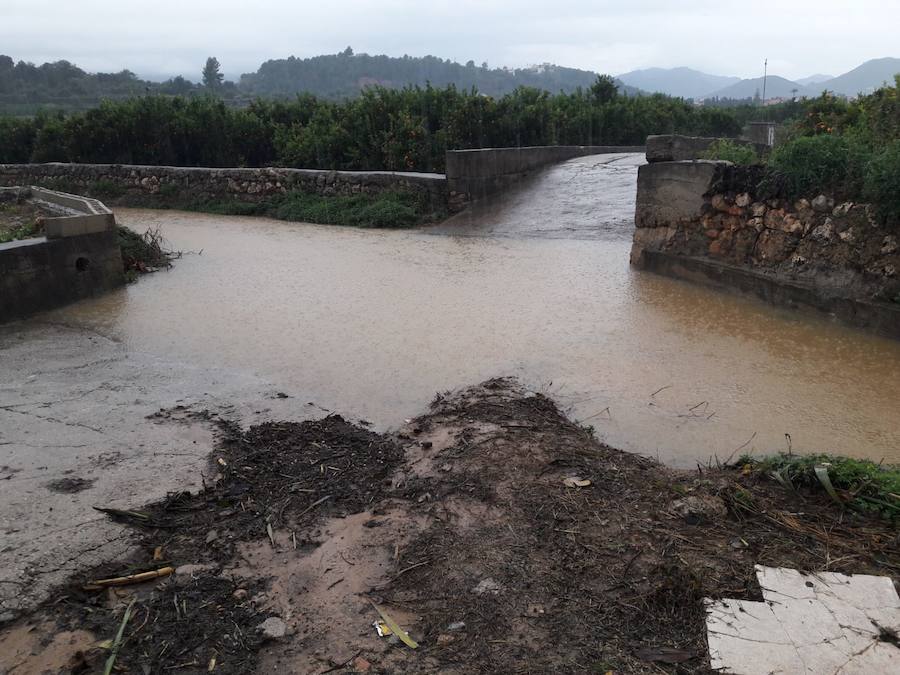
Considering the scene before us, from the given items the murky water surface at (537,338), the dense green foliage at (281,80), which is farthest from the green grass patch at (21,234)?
the dense green foliage at (281,80)

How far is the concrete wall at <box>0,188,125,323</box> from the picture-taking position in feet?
21.9

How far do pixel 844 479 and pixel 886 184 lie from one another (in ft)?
11.1

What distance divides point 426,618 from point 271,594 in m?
0.61

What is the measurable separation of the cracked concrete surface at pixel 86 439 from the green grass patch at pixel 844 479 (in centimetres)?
267

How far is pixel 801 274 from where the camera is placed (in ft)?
20.7

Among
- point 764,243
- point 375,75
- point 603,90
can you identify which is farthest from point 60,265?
point 375,75

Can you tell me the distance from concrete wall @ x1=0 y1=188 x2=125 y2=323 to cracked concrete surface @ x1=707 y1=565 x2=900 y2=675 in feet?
22.0

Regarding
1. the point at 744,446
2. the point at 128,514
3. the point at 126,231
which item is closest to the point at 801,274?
the point at 744,446

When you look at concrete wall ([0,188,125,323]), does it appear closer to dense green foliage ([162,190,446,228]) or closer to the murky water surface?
the murky water surface

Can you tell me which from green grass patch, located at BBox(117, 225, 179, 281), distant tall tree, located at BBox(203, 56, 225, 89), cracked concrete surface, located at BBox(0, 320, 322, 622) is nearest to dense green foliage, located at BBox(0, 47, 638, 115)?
distant tall tree, located at BBox(203, 56, 225, 89)

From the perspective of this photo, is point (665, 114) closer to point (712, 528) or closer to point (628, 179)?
point (628, 179)

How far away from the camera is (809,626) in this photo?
230 cm

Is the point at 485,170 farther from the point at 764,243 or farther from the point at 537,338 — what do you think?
the point at 537,338

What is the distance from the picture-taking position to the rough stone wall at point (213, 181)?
12508mm
